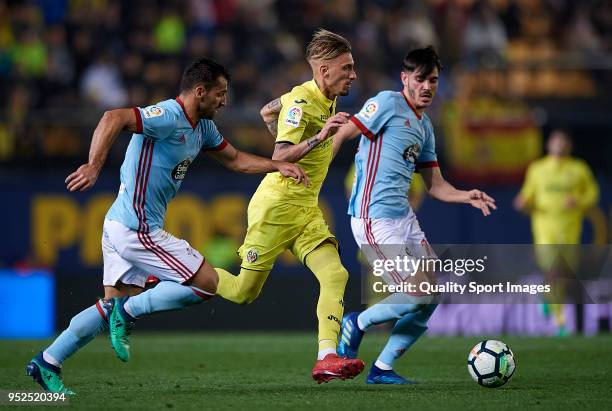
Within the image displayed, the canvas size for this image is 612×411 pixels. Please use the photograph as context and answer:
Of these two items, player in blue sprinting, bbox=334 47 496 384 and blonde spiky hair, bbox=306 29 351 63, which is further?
player in blue sprinting, bbox=334 47 496 384

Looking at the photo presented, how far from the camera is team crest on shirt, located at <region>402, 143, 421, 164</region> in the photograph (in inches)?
317

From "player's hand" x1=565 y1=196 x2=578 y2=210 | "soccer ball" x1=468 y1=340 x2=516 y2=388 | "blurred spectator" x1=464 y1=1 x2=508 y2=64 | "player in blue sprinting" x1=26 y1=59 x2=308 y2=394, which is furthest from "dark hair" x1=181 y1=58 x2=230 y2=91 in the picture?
"blurred spectator" x1=464 y1=1 x2=508 y2=64

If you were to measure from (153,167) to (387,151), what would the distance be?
1763 mm

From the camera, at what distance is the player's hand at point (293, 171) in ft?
24.1

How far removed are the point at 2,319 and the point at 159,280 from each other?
20.4ft

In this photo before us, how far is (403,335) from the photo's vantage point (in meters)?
8.16

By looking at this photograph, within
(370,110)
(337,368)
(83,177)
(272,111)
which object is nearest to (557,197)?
(370,110)

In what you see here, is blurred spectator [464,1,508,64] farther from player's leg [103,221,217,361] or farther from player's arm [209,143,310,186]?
player's leg [103,221,217,361]

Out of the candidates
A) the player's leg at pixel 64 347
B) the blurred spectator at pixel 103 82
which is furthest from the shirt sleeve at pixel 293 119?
the blurred spectator at pixel 103 82

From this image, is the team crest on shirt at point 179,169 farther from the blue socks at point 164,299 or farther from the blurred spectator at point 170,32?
the blurred spectator at point 170,32

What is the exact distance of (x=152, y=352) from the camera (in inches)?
430

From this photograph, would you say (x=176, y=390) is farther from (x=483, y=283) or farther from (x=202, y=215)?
(x=202, y=215)

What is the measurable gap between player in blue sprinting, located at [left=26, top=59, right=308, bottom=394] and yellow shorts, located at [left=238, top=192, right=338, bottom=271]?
68 cm

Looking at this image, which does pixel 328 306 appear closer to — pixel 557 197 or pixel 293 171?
pixel 293 171
